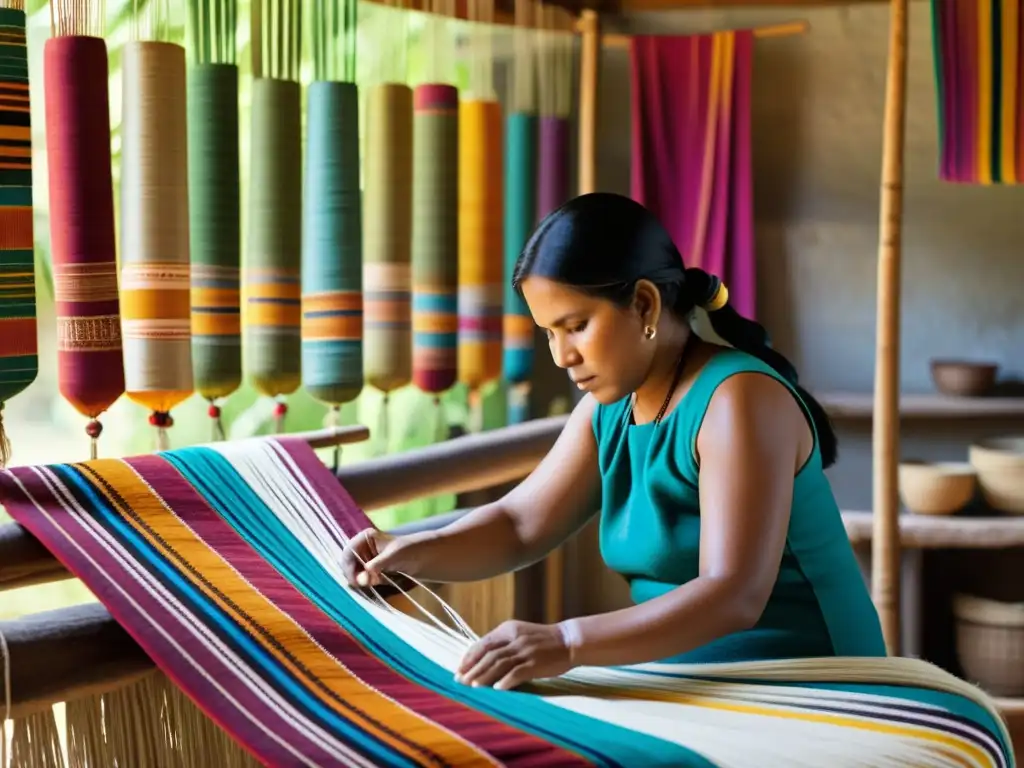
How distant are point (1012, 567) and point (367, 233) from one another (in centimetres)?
230

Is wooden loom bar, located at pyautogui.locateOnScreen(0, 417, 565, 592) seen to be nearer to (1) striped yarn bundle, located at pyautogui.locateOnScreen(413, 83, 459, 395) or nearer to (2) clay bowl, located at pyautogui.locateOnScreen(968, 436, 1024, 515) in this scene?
(1) striped yarn bundle, located at pyautogui.locateOnScreen(413, 83, 459, 395)

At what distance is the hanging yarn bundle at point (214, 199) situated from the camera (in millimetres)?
2061

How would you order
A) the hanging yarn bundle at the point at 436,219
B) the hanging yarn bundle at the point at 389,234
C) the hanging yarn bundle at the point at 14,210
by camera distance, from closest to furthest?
the hanging yarn bundle at the point at 14,210
the hanging yarn bundle at the point at 389,234
the hanging yarn bundle at the point at 436,219

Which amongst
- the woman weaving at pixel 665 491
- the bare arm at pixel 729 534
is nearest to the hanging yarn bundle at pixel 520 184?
the woman weaving at pixel 665 491

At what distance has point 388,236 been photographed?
261 centimetres

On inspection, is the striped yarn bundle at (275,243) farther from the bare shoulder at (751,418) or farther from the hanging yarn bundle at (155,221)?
the bare shoulder at (751,418)

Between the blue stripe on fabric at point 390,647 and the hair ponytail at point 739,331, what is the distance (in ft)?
1.68

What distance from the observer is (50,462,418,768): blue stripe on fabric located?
1.16 metres

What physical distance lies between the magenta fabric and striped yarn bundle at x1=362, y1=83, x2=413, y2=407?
1.04 metres

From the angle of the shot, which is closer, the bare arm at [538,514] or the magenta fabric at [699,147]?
the bare arm at [538,514]

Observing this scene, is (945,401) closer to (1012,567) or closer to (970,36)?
(1012,567)

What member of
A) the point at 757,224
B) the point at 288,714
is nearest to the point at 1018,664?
the point at 757,224

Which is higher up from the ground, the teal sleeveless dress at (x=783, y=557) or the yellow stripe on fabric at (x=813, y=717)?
the teal sleeveless dress at (x=783, y=557)

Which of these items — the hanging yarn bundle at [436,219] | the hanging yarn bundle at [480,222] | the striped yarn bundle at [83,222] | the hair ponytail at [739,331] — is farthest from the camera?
the hanging yarn bundle at [480,222]
